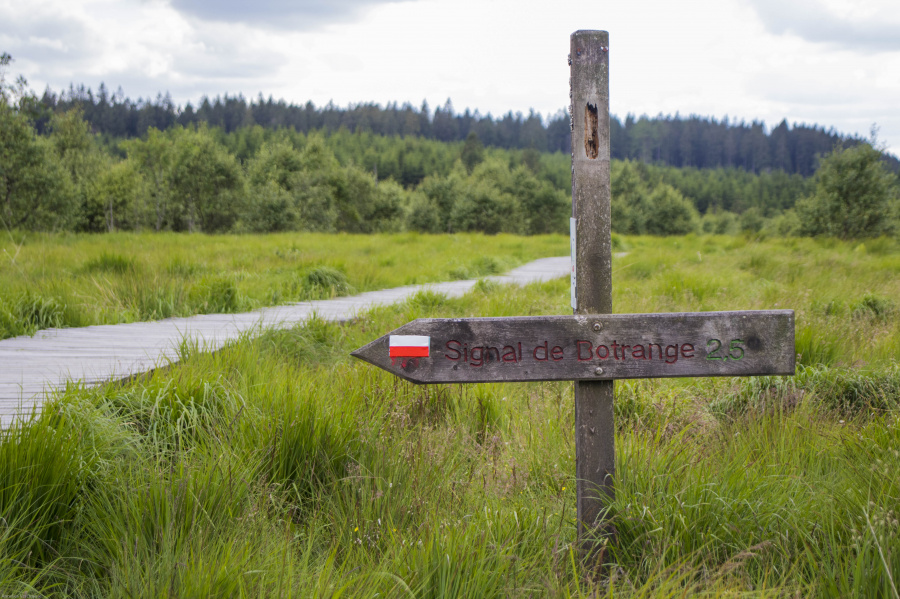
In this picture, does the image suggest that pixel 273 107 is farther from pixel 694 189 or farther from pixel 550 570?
pixel 550 570

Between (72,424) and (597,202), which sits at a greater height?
(597,202)

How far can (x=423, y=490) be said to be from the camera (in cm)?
220

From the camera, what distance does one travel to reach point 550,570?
1.64 metres

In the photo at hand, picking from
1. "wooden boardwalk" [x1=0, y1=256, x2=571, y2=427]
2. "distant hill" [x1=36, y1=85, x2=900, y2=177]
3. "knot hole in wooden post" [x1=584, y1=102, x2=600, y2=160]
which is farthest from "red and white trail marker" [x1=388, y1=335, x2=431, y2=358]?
"distant hill" [x1=36, y1=85, x2=900, y2=177]

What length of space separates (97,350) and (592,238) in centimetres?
384

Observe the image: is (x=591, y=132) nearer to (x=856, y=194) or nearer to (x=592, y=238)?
(x=592, y=238)

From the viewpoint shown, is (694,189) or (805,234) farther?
(694,189)

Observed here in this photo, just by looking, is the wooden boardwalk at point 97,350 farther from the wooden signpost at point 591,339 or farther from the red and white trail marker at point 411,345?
the wooden signpost at point 591,339

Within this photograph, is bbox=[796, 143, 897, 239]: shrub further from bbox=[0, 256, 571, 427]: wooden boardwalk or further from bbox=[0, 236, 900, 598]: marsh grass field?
bbox=[0, 256, 571, 427]: wooden boardwalk

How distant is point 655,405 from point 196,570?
2440 millimetres

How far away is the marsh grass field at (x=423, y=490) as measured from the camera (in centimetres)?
161

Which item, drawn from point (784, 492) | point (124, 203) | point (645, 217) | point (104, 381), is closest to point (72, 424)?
point (104, 381)

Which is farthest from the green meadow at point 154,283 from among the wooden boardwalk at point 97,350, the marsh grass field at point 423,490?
the marsh grass field at point 423,490

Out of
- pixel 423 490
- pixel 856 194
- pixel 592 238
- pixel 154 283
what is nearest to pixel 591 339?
pixel 592 238
